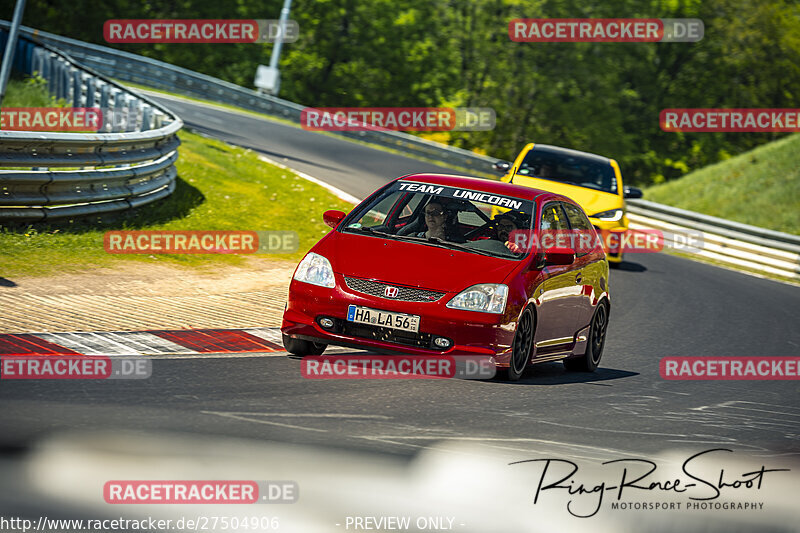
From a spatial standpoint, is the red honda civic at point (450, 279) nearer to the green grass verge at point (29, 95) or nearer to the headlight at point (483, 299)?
the headlight at point (483, 299)

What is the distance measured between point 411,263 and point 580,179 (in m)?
10.5

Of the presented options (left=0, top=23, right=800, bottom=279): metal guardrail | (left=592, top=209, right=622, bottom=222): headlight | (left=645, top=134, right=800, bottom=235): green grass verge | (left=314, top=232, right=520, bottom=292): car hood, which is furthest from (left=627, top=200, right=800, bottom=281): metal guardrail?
(left=314, top=232, right=520, bottom=292): car hood

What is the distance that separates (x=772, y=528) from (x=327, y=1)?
68.1 meters

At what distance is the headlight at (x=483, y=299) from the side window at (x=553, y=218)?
1245 millimetres

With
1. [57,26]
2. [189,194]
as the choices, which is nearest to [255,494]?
[189,194]

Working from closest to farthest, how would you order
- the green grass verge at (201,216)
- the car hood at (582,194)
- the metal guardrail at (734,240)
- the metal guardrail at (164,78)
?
the green grass verge at (201,216) → the car hood at (582,194) → the metal guardrail at (734,240) → the metal guardrail at (164,78)

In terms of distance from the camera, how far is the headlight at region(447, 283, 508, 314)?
8742 millimetres

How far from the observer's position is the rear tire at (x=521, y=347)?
9.09m

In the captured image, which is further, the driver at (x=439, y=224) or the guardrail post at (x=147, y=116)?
the guardrail post at (x=147, y=116)

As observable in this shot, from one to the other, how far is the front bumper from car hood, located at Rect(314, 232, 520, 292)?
0.14 m

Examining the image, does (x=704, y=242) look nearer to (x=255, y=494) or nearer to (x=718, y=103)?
(x=255, y=494)

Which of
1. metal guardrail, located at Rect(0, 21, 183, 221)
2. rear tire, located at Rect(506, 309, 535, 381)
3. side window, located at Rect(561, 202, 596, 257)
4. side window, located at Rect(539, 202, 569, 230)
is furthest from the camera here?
metal guardrail, located at Rect(0, 21, 183, 221)

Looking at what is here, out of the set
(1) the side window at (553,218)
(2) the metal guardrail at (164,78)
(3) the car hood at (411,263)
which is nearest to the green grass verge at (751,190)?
(2) the metal guardrail at (164,78)

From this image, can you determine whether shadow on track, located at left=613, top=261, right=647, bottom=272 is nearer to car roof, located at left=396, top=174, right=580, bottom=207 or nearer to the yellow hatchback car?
the yellow hatchback car
